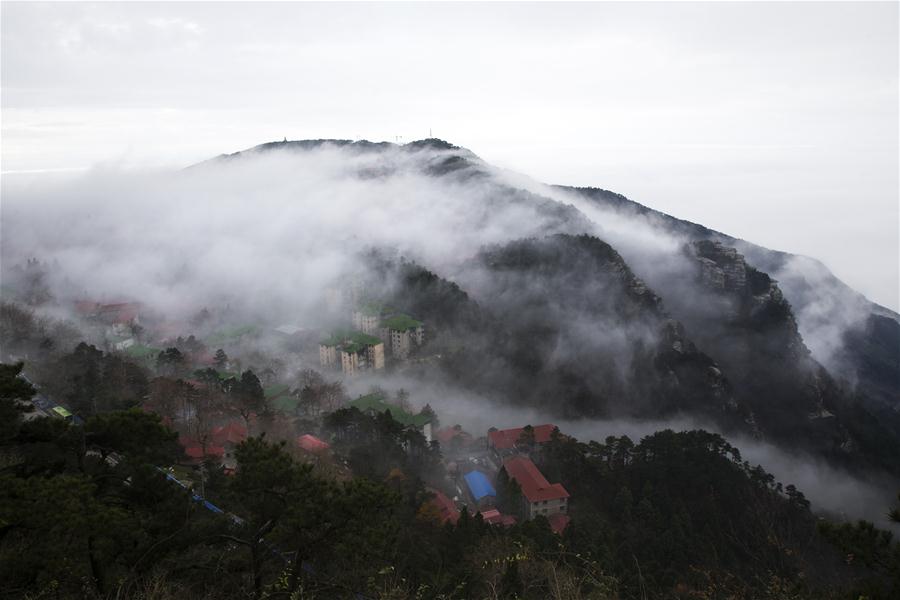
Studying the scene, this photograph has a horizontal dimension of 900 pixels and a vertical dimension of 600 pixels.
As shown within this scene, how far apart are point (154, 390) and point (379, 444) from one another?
11633mm

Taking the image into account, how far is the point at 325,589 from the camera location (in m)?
7.21

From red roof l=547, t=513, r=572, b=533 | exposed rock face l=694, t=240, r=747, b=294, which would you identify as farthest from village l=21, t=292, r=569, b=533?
exposed rock face l=694, t=240, r=747, b=294

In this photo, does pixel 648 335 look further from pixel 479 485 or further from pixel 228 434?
pixel 228 434

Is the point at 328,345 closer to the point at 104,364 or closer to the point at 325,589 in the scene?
the point at 104,364

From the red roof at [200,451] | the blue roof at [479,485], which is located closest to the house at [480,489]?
the blue roof at [479,485]

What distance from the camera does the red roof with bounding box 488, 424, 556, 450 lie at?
28.3 m

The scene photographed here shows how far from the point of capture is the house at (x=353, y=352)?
38219 mm

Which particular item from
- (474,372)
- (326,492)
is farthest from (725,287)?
(326,492)

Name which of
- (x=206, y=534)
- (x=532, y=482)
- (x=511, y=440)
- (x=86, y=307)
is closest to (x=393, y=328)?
(x=511, y=440)

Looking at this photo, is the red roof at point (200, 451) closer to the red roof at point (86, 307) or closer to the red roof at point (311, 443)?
the red roof at point (311, 443)

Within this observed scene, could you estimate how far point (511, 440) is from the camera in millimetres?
28719

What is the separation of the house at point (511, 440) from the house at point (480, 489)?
3.65m

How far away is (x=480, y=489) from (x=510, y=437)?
20.3ft

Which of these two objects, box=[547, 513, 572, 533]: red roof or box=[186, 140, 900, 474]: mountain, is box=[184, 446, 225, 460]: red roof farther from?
box=[186, 140, 900, 474]: mountain
